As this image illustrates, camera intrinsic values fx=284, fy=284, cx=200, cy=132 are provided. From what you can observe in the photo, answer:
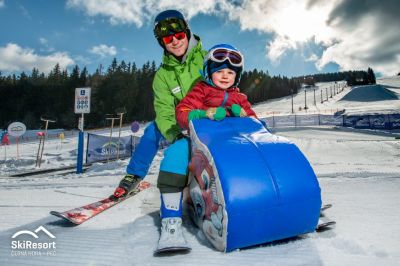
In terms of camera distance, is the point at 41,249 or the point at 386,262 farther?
the point at 41,249

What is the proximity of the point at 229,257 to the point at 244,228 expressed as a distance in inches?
8.5

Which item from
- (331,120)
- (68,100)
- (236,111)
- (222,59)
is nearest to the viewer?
(236,111)

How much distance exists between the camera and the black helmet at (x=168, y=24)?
3.62 metres

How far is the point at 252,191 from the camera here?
1855 mm

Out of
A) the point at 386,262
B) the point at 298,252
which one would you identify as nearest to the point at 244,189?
the point at 298,252

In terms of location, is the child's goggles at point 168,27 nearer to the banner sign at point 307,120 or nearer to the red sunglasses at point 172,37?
the red sunglasses at point 172,37

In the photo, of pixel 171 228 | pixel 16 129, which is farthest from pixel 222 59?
pixel 16 129

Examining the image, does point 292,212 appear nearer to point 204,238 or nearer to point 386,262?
point 386,262

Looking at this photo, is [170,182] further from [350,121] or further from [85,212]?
[350,121]

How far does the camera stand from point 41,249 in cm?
208

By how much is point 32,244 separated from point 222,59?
230cm

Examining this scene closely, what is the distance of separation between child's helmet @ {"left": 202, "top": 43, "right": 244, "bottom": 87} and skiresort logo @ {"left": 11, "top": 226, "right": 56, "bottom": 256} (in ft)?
6.56

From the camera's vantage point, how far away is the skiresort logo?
202cm

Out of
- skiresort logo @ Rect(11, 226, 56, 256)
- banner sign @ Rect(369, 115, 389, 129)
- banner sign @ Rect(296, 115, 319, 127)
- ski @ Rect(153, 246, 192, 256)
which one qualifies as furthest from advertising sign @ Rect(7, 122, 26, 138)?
banner sign @ Rect(369, 115, 389, 129)
